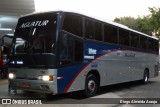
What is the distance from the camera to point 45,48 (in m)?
10.3

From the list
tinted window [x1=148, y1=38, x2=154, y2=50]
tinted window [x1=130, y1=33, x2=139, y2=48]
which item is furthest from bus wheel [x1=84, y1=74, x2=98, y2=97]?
tinted window [x1=148, y1=38, x2=154, y2=50]

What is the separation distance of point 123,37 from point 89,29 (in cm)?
374

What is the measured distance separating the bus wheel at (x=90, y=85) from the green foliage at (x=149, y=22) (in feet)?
87.7

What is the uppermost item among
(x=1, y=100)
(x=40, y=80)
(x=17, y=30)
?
(x=17, y=30)

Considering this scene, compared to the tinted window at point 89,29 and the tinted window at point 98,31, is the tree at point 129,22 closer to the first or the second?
the tinted window at point 98,31

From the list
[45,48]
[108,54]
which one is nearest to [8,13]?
[108,54]

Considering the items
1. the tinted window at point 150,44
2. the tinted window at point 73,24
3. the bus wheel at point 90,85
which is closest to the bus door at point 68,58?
the tinted window at point 73,24

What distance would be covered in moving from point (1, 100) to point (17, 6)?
48.7ft

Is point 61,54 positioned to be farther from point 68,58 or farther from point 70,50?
point 70,50

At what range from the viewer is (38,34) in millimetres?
10609

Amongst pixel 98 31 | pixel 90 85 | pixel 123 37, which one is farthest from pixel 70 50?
pixel 123 37

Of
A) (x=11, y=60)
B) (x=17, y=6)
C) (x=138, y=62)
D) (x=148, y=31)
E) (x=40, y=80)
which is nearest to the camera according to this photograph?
(x=40, y=80)

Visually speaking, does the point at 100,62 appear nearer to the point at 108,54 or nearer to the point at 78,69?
the point at 108,54

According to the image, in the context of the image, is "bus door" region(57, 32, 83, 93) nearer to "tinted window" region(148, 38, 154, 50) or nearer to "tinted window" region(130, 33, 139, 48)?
"tinted window" region(130, 33, 139, 48)
